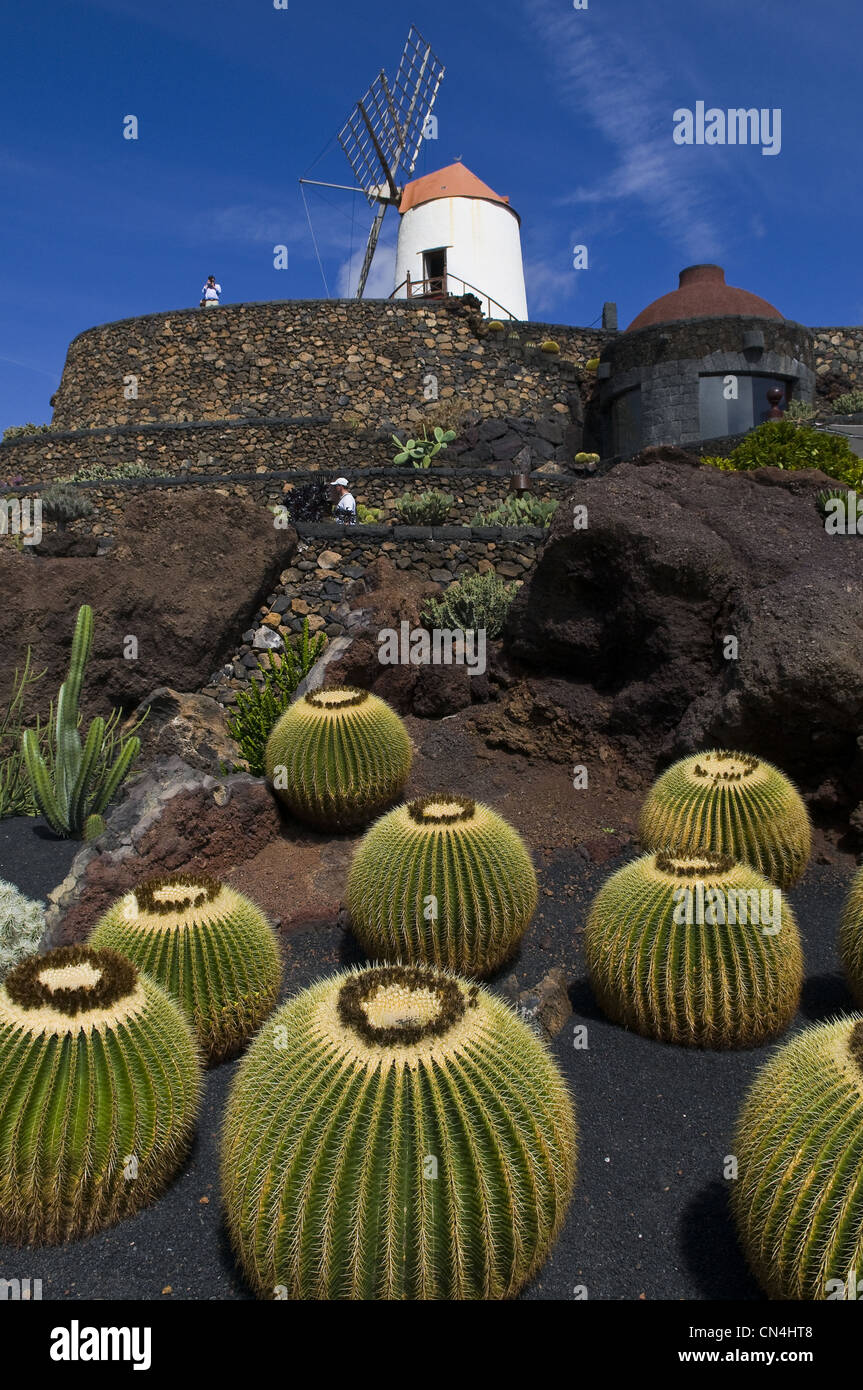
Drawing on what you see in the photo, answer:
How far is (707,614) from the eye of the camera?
26.0ft

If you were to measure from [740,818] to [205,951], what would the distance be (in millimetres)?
3130

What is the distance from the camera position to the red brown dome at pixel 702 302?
70.6 ft

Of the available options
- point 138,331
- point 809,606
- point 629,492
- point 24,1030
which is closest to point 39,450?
point 138,331

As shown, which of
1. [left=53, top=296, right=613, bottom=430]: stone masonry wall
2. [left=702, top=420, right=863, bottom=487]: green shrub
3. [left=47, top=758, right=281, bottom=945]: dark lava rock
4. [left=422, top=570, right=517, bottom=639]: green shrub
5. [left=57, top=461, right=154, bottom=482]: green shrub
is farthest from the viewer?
[left=53, top=296, right=613, bottom=430]: stone masonry wall

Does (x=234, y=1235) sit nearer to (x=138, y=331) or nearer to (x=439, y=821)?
(x=439, y=821)

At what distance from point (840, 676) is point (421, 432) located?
1559 cm

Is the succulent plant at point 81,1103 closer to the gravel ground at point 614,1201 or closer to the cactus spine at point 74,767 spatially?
A: the gravel ground at point 614,1201

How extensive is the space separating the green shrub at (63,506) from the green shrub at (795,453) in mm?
10872

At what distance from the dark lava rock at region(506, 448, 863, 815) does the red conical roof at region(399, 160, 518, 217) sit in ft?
84.2

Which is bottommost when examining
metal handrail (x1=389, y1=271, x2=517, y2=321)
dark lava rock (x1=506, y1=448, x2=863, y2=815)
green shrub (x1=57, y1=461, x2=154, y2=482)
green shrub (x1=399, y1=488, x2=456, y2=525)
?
dark lava rock (x1=506, y1=448, x2=863, y2=815)

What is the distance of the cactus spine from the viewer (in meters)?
7.43

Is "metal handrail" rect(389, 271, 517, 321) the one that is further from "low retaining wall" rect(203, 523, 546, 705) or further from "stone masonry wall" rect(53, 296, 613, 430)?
"low retaining wall" rect(203, 523, 546, 705)

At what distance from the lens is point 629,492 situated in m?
8.34

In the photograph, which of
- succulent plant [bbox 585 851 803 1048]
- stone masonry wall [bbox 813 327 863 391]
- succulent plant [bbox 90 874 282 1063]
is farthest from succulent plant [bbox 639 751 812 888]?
stone masonry wall [bbox 813 327 863 391]
